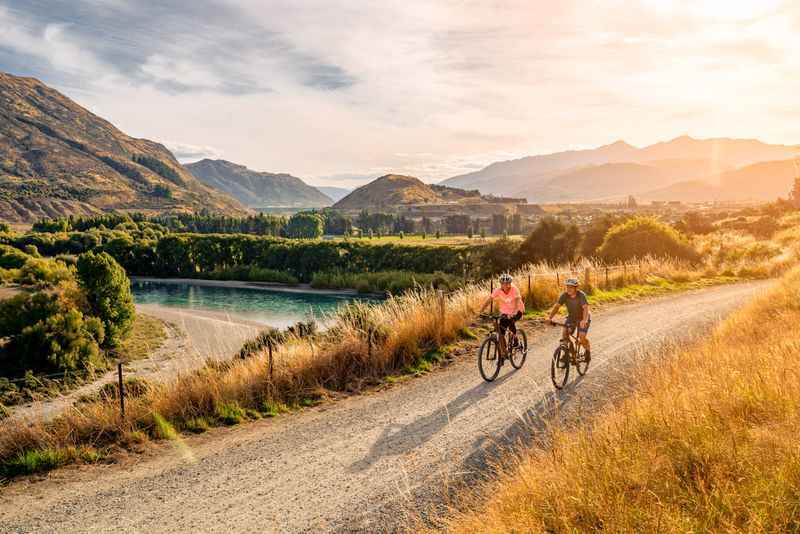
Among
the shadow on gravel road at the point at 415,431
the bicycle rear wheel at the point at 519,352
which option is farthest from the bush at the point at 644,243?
the shadow on gravel road at the point at 415,431

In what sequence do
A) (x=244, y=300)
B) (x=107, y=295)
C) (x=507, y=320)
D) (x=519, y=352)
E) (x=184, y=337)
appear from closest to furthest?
(x=507, y=320), (x=519, y=352), (x=107, y=295), (x=184, y=337), (x=244, y=300)

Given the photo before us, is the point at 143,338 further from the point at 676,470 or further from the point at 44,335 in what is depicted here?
the point at 676,470

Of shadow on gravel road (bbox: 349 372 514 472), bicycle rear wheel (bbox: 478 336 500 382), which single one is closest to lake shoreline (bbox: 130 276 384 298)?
bicycle rear wheel (bbox: 478 336 500 382)

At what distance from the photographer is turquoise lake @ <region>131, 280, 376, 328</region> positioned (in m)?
56.6

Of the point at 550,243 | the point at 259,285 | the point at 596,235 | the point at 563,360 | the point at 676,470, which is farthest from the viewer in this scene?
the point at 259,285

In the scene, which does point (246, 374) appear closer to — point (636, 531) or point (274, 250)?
point (636, 531)

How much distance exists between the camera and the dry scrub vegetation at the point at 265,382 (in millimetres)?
8414

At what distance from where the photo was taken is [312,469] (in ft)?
23.7

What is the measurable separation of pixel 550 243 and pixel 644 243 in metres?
19.3

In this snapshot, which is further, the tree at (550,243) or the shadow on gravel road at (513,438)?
the tree at (550,243)

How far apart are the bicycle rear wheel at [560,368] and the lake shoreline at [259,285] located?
188 ft

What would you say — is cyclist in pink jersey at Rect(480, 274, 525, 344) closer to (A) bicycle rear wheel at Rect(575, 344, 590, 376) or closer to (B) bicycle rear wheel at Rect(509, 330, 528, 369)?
(B) bicycle rear wheel at Rect(509, 330, 528, 369)

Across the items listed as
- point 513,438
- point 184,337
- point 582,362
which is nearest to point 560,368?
point 582,362

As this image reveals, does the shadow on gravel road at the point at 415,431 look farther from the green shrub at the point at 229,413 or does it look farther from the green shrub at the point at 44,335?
the green shrub at the point at 44,335
